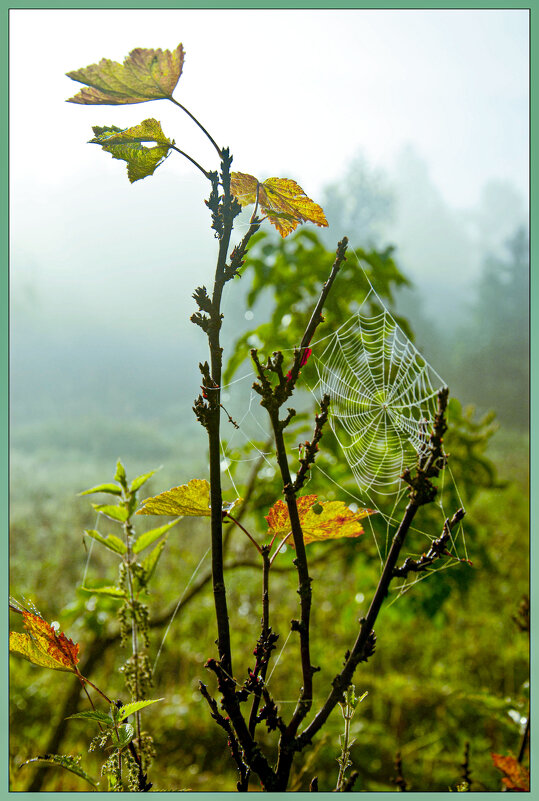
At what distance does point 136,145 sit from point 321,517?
0.90 ft

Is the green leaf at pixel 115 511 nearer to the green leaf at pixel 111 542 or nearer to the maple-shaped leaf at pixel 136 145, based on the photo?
the green leaf at pixel 111 542

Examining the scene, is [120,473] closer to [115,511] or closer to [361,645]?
[115,511]

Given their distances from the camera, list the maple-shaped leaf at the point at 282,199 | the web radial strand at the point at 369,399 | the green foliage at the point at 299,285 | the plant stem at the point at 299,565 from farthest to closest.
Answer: the green foliage at the point at 299,285
the web radial strand at the point at 369,399
the maple-shaped leaf at the point at 282,199
the plant stem at the point at 299,565

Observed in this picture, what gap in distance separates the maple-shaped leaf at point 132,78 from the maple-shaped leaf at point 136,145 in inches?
0.8

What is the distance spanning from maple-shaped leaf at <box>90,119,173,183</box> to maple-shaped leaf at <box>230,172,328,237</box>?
0.06m

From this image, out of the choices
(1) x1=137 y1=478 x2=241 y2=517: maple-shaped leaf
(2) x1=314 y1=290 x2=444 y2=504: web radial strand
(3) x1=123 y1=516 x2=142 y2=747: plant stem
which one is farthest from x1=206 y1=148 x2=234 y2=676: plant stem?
(2) x1=314 y1=290 x2=444 y2=504: web radial strand

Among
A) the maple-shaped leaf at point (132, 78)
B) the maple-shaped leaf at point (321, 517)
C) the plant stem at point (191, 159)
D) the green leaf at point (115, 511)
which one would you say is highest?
the maple-shaped leaf at point (132, 78)

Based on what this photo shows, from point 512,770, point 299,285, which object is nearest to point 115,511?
point 512,770

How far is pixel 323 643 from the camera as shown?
6.54 feet

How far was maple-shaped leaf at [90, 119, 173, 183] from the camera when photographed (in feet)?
1.33

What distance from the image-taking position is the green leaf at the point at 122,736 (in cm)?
41

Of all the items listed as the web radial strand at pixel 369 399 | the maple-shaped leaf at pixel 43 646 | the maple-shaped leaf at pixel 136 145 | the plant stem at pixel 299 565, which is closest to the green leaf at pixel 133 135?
the maple-shaped leaf at pixel 136 145

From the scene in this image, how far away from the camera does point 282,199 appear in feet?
1.55

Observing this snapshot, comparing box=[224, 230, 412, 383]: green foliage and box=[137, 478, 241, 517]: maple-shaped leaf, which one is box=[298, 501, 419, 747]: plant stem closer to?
box=[137, 478, 241, 517]: maple-shaped leaf
